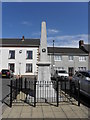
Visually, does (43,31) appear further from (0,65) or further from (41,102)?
(0,65)

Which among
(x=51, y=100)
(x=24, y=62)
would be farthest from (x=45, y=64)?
(x=24, y=62)

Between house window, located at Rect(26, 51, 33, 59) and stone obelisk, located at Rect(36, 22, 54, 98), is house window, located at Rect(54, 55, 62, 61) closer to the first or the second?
house window, located at Rect(26, 51, 33, 59)

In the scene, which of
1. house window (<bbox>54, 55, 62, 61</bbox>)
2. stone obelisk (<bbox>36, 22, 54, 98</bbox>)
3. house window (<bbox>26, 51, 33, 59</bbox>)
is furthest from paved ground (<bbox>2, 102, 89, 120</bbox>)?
house window (<bbox>54, 55, 62, 61</bbox>)

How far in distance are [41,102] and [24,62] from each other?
22.9 m

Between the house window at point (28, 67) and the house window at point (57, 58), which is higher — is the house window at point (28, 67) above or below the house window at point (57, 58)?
below

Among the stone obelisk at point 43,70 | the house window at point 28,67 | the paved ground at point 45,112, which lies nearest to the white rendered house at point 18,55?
the house window at point 28,67

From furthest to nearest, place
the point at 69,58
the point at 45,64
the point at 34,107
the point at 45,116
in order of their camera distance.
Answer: the point at 69,58
the point at 45,64
the point at 34,107
the point at 45,116

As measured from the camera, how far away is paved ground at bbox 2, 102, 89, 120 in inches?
205

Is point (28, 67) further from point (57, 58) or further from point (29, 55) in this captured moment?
point (57, 58)

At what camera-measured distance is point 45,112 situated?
563 cm

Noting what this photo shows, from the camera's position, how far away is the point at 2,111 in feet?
18.5

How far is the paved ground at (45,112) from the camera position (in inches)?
205

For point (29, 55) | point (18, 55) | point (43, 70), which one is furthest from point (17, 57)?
point (43, 70)

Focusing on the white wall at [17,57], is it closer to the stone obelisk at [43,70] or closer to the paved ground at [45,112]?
the stone obelisk at [43,70]
